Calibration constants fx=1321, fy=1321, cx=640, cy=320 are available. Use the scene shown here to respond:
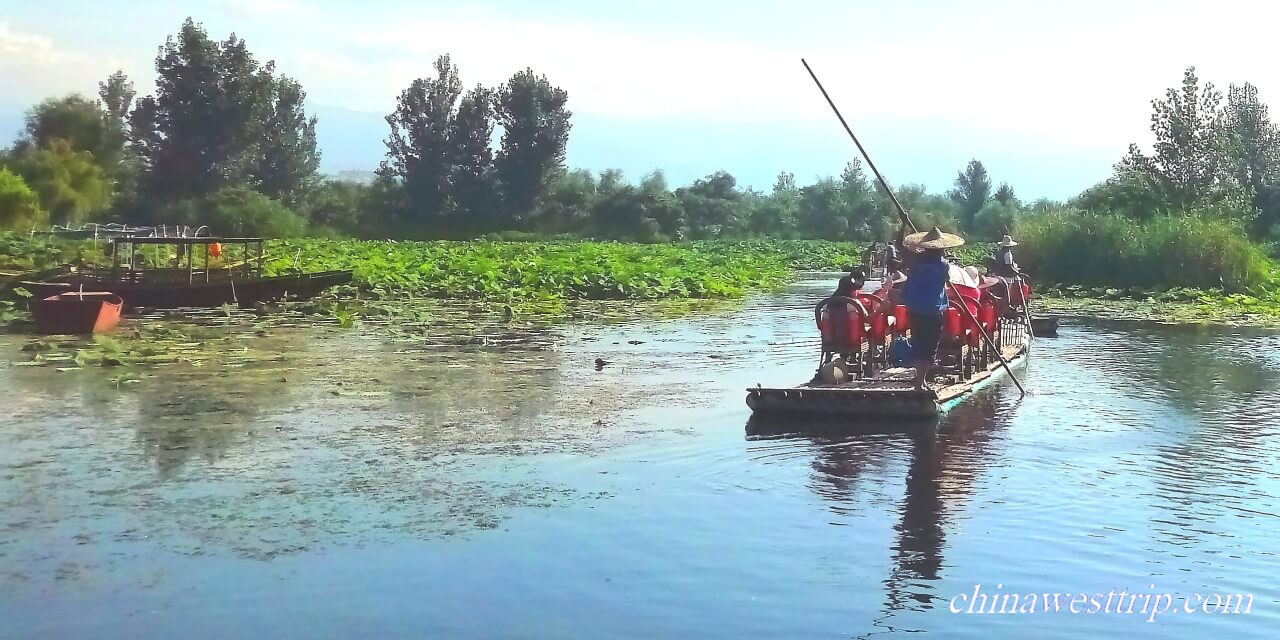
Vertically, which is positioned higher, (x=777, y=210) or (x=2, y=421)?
(x=777, y=210)

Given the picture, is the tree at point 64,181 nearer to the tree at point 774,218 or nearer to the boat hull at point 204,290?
the boat hull at point 204,290

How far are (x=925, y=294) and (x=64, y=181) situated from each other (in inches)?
1831

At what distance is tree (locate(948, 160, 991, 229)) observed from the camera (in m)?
81.7

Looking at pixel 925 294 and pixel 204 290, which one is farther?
pixel 204 290

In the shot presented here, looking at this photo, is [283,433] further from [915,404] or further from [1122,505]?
[1122,505]

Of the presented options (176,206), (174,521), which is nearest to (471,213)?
(176,206)

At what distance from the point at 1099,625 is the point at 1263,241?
43.4 m

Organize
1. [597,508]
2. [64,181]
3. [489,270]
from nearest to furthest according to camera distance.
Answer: [597,508]
[489,270]
[64,181]

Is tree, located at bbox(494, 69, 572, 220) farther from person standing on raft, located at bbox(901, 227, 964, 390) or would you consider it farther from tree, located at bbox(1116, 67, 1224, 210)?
person standing on raft, located at bbox(901, 227, 964, 390)

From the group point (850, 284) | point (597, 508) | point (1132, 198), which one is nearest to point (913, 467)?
point (850, 284)

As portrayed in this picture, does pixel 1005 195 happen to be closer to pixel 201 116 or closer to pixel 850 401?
pixel 201 116

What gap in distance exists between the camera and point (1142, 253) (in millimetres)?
33406

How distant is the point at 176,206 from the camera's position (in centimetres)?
5584

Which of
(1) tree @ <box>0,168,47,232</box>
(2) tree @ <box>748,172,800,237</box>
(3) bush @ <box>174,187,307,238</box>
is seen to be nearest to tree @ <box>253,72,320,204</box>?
(3) bush @ <box>174,187,307,238</box>
